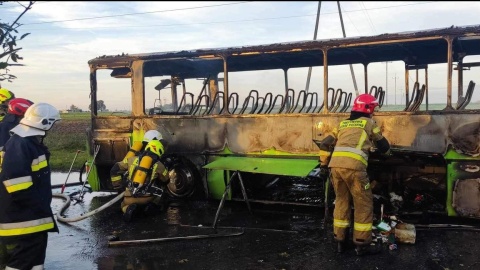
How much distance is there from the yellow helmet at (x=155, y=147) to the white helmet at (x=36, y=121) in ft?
8.55

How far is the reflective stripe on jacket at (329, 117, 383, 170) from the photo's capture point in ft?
15.8

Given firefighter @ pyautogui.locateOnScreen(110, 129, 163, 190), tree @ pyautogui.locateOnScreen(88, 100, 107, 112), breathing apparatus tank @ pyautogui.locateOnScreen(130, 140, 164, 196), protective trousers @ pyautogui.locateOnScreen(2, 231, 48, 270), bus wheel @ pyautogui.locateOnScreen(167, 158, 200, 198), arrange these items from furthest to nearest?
tree @ pyautogui.locateOnScreen(88, 100, 107, 112) < bus wheel @ pyautogui.locateOnScreen(167, 158, 200, 198) < firefighter @ pyautogui.locateOnScreen(110, 129, 163, 190) < breathing apparatus tank @ pyautogui.locateOnScreen(130, 140, 164, 196) < protective trousers @ pyautogui.locateOnScreen(2, 231, 48, 270)

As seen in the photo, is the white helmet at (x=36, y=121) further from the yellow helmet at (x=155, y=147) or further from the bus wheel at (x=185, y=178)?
the bus wheel at (x=185, y=178)

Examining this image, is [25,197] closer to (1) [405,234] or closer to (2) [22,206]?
(2) [22,206]

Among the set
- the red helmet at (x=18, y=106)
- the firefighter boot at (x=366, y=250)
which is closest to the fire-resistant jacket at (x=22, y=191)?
the red helmet at (x=18, y=106)

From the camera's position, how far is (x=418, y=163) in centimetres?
616

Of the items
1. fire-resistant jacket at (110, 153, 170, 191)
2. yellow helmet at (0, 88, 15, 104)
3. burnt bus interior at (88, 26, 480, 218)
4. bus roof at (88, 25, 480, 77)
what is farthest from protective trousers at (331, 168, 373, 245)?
yellow helmet at (0, 88, 15, 104)

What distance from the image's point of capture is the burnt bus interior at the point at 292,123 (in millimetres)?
5684

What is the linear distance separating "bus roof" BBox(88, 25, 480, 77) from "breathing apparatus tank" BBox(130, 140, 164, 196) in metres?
1.72

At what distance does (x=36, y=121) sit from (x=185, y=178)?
12.3ft

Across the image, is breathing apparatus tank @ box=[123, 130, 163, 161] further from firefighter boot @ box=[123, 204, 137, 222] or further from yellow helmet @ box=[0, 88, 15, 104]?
yellow helmet @ box=[0, 88, 15, 104]

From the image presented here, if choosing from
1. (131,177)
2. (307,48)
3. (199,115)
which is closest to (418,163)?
(307,48)

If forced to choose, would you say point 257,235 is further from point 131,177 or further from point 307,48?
point 307,48

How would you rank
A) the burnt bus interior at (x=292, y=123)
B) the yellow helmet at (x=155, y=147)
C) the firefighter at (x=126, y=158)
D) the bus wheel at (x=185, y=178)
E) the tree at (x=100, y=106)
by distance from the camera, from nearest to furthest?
the burnt bus interior at (x=292, y=123) < the yellow helmet at (x=155, y=147) < the firefighter at (x=126, y=158) < the bus wheel at (x=185, y=178) < the tree at (x=100, y=106)
